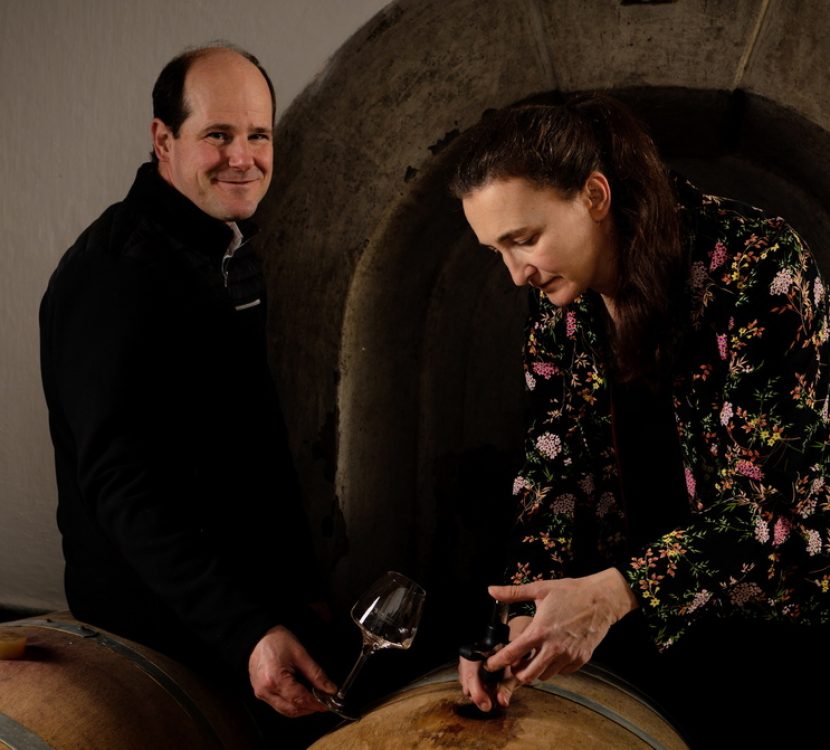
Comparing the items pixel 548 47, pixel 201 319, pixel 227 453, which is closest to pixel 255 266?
pixel 201 319

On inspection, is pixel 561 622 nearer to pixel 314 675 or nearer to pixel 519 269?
pixel 314 675

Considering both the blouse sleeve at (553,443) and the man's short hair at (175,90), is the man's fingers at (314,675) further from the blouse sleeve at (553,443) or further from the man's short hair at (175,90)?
the man's short hair at (175,90)

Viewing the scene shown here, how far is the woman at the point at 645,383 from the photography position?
1844 mm

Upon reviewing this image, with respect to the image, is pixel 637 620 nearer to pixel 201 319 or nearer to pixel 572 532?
pixel 572 532

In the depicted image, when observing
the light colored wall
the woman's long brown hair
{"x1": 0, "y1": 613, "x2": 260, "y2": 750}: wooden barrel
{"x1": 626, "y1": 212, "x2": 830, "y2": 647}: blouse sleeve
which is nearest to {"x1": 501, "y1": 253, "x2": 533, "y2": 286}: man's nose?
the woman's long brown hair

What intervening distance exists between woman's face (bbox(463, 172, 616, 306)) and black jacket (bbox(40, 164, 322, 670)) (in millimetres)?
733

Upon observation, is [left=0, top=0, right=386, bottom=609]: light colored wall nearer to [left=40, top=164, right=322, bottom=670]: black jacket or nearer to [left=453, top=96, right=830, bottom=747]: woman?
[left=40, top=164, right=322, bottom=670]: black jacket

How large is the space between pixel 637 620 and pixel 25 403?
1.97 meters

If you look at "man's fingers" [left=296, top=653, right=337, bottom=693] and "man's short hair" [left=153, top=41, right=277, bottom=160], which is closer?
"man's fingers" [left=296, top=653, right=337, bottom=693]

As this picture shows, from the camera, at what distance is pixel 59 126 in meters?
2.96

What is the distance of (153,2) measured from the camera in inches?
112

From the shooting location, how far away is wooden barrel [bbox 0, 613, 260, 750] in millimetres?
1910

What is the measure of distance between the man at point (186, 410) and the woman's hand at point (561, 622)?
0.43m

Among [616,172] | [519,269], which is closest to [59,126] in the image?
[519,269]
